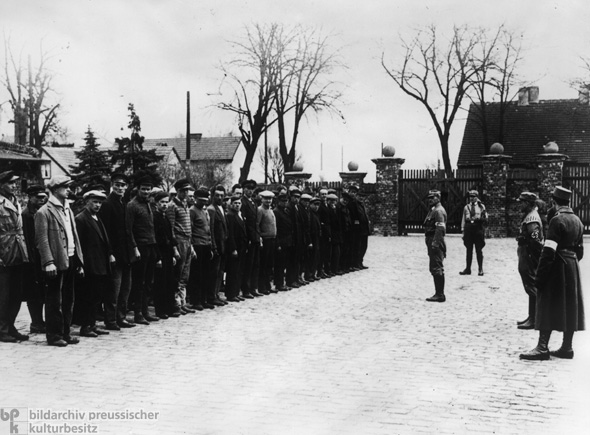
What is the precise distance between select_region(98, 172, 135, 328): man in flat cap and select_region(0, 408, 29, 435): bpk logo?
3.75 m

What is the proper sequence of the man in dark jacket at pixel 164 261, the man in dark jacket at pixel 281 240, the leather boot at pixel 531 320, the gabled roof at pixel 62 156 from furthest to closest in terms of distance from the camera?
the gabled roof at pixel 62 156
the man in dark jacket at pixel 281 240
the man in dark jacket at pixel 164 261
the leather boot at pixel 531 320

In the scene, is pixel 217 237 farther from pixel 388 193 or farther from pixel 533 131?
pixel 533 131

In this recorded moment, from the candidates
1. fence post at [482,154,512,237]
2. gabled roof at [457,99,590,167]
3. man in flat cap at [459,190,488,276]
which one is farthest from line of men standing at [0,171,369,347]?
gabled roof at [457,99,590,167]

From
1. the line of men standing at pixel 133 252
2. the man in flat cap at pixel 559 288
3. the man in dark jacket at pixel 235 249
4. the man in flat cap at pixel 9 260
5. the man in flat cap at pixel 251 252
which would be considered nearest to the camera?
the man in flat cap at pixel 559 288

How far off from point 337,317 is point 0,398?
5351 millimetres

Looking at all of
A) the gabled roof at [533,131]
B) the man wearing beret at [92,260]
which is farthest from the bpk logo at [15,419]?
the gabled roof at [533,131]

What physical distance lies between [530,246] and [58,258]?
594cm

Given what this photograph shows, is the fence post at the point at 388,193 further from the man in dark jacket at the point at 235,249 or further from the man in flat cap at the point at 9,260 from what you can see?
the man in flat cap at the point at 9,260

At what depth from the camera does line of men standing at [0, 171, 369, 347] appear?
8.46 meters

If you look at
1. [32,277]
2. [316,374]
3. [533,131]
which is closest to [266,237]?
[32,277]

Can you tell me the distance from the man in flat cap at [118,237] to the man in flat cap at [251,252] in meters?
3.29

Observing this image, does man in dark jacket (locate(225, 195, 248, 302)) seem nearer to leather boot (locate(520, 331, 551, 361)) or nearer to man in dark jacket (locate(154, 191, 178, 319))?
man in dark jacket (locate(154, 191, 178, 319))

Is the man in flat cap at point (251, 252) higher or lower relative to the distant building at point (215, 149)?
lower

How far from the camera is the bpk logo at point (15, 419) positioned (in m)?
5.21
